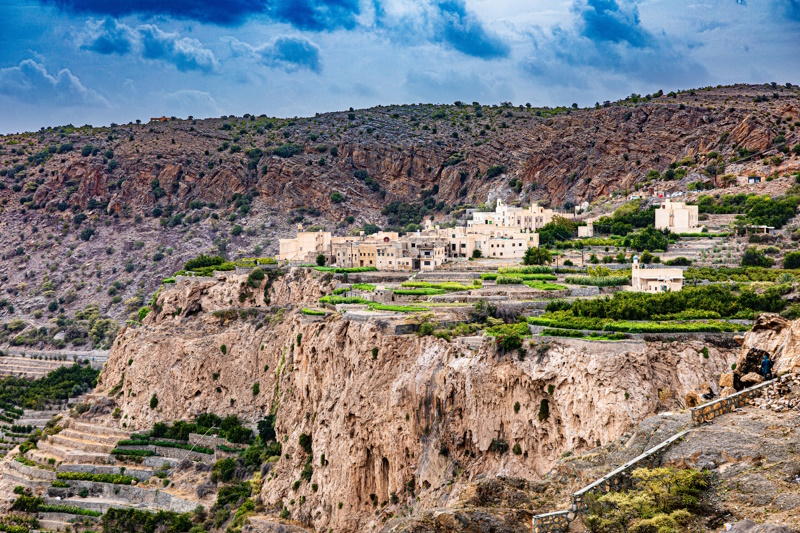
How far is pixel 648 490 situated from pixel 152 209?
370 ft

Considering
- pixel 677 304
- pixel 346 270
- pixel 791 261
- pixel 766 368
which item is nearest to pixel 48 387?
pixel 346 270

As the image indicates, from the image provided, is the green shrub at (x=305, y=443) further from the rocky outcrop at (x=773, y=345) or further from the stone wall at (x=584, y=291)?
the rocky outcrop at (x=773, y=345)

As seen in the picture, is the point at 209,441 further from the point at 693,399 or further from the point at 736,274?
the point at 693,399

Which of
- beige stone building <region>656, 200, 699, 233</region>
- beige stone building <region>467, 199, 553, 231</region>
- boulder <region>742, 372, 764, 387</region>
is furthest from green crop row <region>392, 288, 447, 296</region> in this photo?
boulder <region>742, 372, 764, 387</region>

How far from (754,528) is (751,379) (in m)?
5.05

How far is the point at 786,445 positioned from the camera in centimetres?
1817

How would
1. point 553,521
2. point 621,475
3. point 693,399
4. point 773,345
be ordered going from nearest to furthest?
point 553,521 → point 621,475 → point 773,345 → point 693,399

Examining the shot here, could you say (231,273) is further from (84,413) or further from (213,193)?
(213,193)

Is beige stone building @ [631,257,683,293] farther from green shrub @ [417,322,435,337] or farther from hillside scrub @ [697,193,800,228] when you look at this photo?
hillside scrub @ [697,193,800,228]

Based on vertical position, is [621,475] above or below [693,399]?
below

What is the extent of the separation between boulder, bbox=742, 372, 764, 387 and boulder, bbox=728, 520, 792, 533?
4454 millimetres

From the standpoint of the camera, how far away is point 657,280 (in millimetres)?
51750

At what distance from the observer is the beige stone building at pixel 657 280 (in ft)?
167

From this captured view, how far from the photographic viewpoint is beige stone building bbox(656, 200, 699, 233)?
71375 mm
